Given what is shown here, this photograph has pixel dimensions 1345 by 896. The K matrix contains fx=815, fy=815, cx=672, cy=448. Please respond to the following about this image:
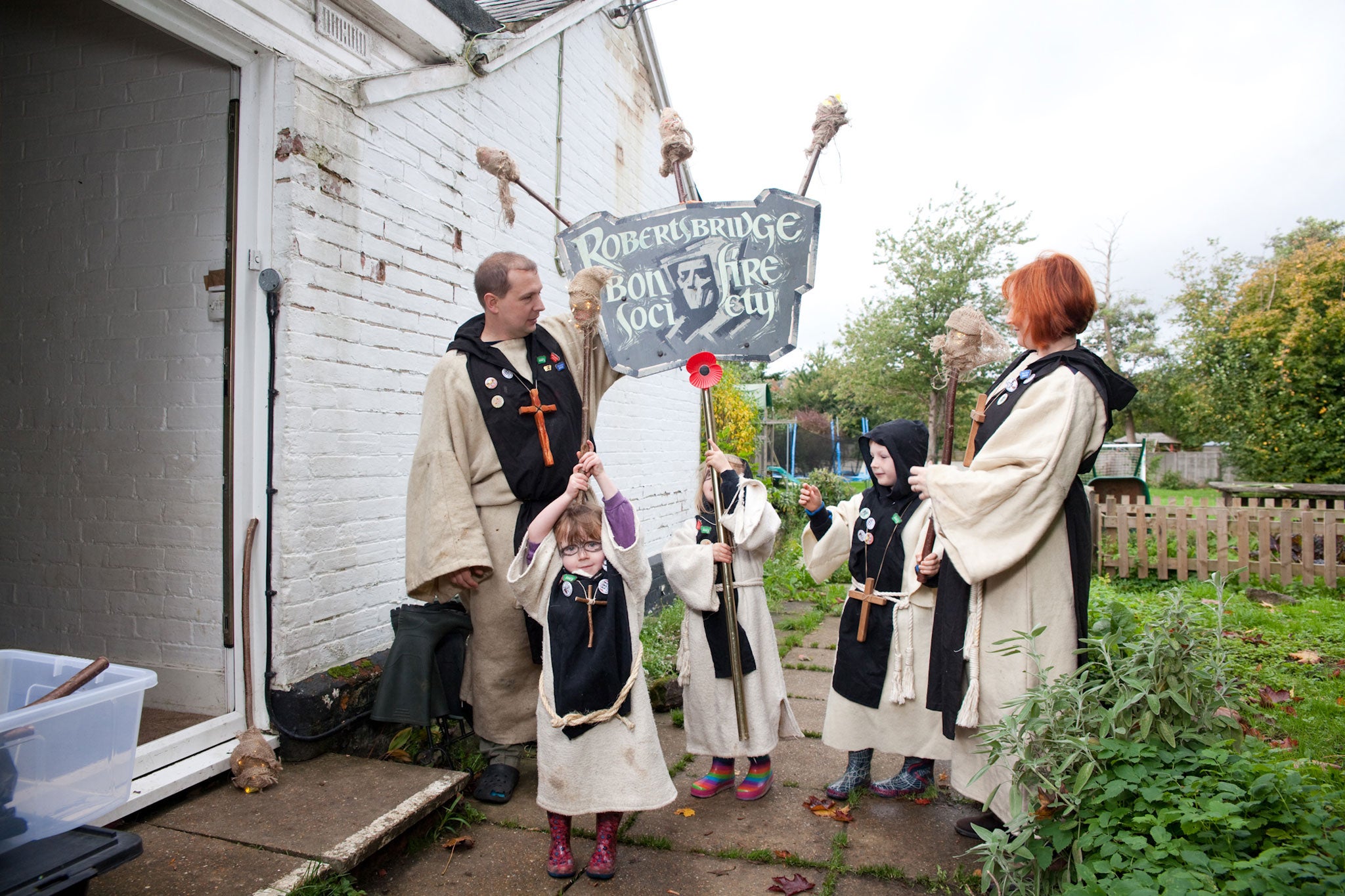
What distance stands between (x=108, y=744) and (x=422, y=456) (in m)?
1.45

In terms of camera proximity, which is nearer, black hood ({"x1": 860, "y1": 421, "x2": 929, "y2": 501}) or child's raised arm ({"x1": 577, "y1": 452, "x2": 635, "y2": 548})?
child's raised arm ({"x1": 577, "y1": 452, "x2": 635, "y2": 548})

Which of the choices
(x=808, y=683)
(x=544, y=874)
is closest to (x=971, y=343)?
(x=544, y=874)

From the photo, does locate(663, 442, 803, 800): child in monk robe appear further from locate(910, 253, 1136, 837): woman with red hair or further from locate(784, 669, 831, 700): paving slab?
locate(784, 669, 831, 700): paving slab

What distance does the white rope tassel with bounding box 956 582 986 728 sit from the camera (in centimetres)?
274

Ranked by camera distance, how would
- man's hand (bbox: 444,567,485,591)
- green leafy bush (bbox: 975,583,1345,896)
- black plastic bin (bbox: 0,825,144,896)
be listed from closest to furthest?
black plastic bin (bbox: 0,825,144,896), green leafy bush (bbox: 975,583,1345,896), man's hand (bbox: 444,567,485,591)

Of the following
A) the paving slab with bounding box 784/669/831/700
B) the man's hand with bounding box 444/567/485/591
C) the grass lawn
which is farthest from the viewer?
the paving slab with bounding box 784/669/831/700

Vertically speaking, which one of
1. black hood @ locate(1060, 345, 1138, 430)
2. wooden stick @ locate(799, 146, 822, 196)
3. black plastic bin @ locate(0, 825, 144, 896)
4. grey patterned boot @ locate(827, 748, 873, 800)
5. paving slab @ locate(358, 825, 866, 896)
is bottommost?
paving slab @ locate(358, 825, 866, 896)

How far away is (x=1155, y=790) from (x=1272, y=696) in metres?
3.24

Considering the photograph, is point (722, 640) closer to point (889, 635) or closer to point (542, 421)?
point (889, 635)

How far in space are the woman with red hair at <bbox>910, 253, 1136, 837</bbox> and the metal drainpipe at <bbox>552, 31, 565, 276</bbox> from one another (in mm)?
3433

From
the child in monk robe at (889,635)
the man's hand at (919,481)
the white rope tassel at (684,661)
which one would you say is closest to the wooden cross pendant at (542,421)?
the white rope tassel at (684,661)

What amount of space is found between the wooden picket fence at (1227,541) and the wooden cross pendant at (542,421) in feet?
23.5

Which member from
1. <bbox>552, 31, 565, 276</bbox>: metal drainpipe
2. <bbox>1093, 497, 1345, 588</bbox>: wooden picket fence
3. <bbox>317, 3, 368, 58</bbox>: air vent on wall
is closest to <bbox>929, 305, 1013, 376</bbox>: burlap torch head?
<bbox>317, 3, 368, 58</bbox>: air vent on wall

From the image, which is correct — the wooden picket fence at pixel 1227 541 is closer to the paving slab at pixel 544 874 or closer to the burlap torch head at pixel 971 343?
the burlap torch head at pixel 971 343
